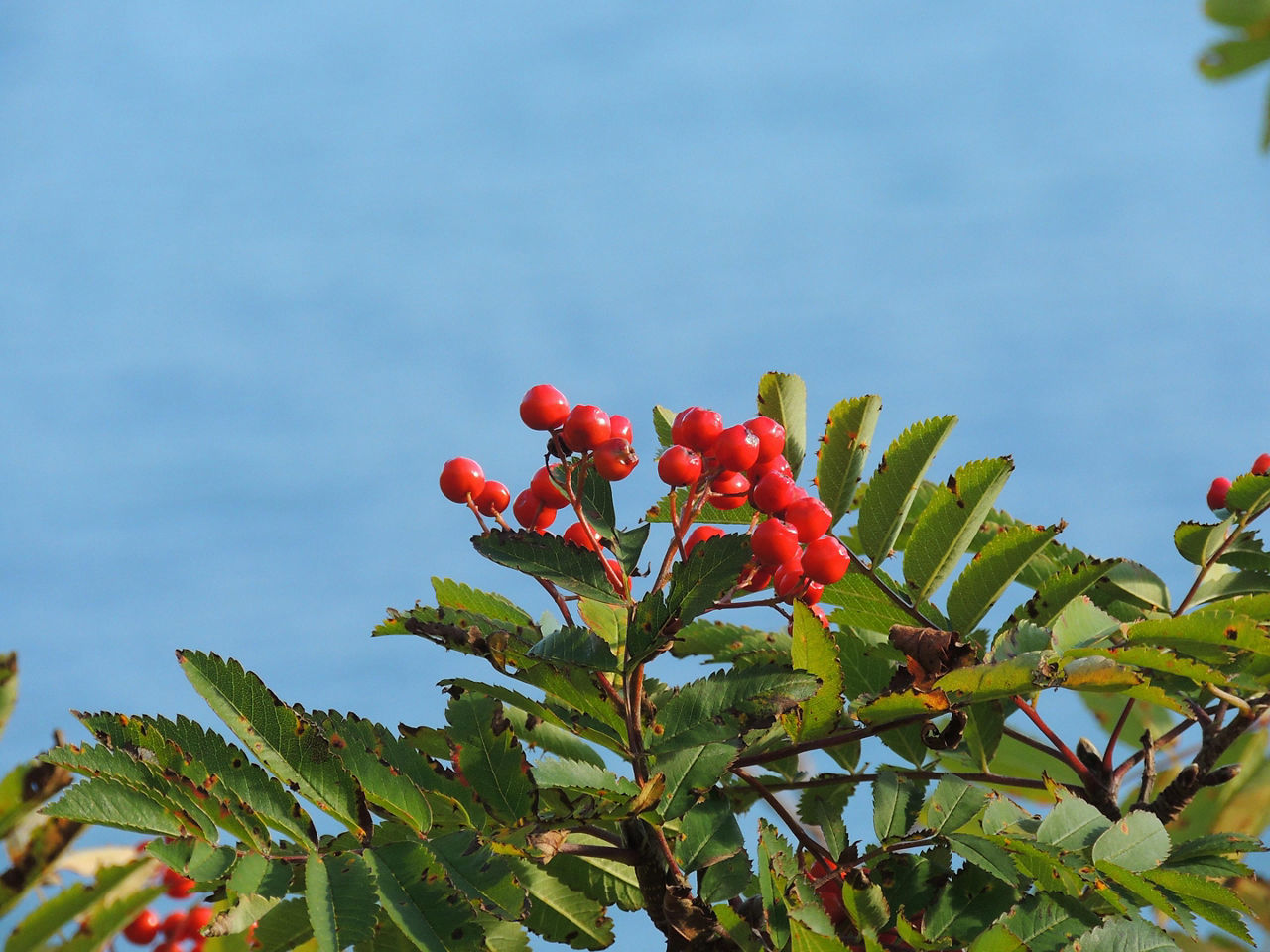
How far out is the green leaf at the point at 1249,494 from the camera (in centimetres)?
221

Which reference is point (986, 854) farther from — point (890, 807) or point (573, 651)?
point (573, 651)

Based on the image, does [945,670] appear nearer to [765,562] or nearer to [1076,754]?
[765,562]

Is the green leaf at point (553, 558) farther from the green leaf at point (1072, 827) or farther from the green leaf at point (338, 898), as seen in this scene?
the green leaf at point (1072, 827)

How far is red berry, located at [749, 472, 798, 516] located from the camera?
1904 millimetres

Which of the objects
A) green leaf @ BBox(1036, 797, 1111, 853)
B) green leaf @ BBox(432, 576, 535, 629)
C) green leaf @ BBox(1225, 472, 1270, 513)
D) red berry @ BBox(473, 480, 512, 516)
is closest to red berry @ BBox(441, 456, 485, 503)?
red berry @ BBox(473, 480, 512, 516)

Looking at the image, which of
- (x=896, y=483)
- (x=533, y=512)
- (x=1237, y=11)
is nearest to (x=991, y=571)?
(x=896, y=483)

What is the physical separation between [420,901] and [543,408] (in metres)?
0.76

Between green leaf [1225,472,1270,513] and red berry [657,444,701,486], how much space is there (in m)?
1.14

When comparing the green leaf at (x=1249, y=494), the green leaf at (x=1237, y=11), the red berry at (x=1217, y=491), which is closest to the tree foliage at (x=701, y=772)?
the green leaf at (x=1249, y=494)

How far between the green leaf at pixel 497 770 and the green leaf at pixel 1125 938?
2.82 feet

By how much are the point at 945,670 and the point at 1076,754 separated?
762mm

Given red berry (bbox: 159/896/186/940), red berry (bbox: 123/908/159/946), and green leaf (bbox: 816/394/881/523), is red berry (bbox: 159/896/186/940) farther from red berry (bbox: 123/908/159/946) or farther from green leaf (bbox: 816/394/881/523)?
green leaf (bbox: 816/394/881/523)

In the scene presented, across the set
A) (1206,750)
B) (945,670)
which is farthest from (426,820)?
(1206,750)

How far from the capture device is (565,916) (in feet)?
6.19
